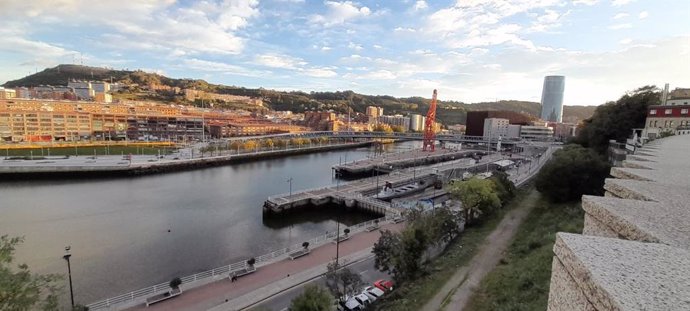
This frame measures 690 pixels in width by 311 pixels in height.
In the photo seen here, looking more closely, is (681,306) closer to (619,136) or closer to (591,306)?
(591,306)

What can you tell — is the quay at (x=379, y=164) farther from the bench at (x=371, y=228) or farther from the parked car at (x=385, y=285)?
the parked car at (x=385, y=285)

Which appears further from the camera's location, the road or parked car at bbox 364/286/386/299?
parked car at bbox 364/286/386/299

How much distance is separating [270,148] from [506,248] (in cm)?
2988

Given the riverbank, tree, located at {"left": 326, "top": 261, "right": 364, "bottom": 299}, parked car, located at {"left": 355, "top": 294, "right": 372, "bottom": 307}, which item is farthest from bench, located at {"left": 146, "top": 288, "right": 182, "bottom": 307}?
the riverbank

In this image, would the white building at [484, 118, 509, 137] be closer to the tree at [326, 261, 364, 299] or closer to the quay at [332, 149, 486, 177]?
the quay at [332, 149, 486, 177]

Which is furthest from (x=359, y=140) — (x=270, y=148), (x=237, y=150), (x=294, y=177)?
(x=294, y=177)

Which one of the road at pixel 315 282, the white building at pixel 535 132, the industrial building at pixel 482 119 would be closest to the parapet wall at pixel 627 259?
the road at pixel 315 282

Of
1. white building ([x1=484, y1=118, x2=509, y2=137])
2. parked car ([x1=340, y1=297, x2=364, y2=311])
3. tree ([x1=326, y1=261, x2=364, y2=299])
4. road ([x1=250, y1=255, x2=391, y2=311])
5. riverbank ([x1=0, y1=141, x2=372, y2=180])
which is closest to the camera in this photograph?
tree ([x1=326, y1=261, x2=364, y2=299])

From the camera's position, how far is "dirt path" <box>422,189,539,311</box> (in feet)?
19.8

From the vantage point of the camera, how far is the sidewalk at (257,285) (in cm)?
688

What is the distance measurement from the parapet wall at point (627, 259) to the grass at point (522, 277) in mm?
2957

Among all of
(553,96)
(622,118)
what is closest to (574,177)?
(622,118)

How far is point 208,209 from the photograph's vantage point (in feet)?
49.9

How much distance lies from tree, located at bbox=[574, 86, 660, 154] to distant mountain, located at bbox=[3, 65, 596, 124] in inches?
2699
